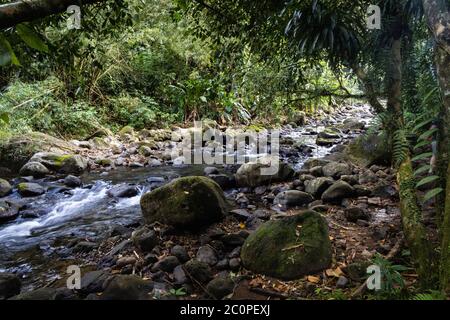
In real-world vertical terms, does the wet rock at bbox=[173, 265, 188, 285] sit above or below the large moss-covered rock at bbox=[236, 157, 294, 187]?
below

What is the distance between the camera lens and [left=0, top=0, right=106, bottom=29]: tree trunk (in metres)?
1.06

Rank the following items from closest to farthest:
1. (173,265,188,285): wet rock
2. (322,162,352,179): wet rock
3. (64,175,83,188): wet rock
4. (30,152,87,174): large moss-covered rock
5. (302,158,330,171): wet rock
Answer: (173,265,188,285): wet rock → (322,162,352,179): wet rock → (302,158,330,171): wet rock → (64,175,83,188): wet rock → (30,152,87,174): large moss-covered rock

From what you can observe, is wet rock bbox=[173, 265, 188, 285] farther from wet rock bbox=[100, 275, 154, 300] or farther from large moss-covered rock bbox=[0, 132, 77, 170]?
large moss-covered rock bbox=[0, 132, 77, 170]

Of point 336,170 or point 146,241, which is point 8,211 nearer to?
point 146,241

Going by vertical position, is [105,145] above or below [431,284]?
above

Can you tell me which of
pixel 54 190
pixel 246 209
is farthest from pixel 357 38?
pixel 54 190

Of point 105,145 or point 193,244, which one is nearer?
point 193,244

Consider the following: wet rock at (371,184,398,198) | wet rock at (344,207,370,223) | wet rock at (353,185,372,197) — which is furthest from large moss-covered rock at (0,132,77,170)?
wet rock at (371,184,398,198)

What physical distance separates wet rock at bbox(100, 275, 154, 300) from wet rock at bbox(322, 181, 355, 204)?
289 centimetres

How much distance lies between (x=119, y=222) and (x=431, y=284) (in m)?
3.96

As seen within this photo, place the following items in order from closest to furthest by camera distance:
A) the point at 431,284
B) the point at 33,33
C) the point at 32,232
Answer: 1. the point at 33,33
2. the point at 431,284
3. the point at 32,232

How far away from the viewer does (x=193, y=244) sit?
368cm

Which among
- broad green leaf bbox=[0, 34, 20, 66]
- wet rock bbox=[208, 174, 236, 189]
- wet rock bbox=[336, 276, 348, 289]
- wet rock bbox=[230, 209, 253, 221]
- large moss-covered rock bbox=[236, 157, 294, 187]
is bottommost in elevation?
wet rock bbox=[336, 276, 348, 289]

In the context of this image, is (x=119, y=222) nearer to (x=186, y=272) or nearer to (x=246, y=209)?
(x=246, y=209)
